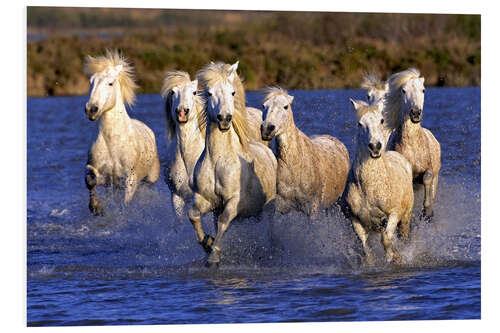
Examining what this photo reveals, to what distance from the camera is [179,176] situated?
949 centimetres

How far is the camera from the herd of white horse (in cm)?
835

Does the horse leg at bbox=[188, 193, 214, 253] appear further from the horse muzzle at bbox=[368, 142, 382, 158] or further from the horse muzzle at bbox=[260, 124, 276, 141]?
the horse muzzle at bbox=[368, 142, 382, 158]

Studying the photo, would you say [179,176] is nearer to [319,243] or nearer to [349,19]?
[319,243]

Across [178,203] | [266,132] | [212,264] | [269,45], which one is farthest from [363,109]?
[269,45]

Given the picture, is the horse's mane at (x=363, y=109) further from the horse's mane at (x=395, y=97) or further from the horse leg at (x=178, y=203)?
the horse leg at (x=178, y=203)

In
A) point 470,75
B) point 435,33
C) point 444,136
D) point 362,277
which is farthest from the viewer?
point 470,75

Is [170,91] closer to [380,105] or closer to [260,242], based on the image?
[260,242]

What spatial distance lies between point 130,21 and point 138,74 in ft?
19.3

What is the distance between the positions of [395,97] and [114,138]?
8.69ft

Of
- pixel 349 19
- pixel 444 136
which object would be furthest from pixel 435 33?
pixel 444 136

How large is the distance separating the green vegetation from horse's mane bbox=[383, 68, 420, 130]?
195 cm

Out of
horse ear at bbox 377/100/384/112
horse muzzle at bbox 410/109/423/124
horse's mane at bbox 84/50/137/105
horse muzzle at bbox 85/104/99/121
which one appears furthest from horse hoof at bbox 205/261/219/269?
horse's mane at bbox 84/50/137/105

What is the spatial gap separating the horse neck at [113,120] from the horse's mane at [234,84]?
6.03 ft

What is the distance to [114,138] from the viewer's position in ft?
33.8
